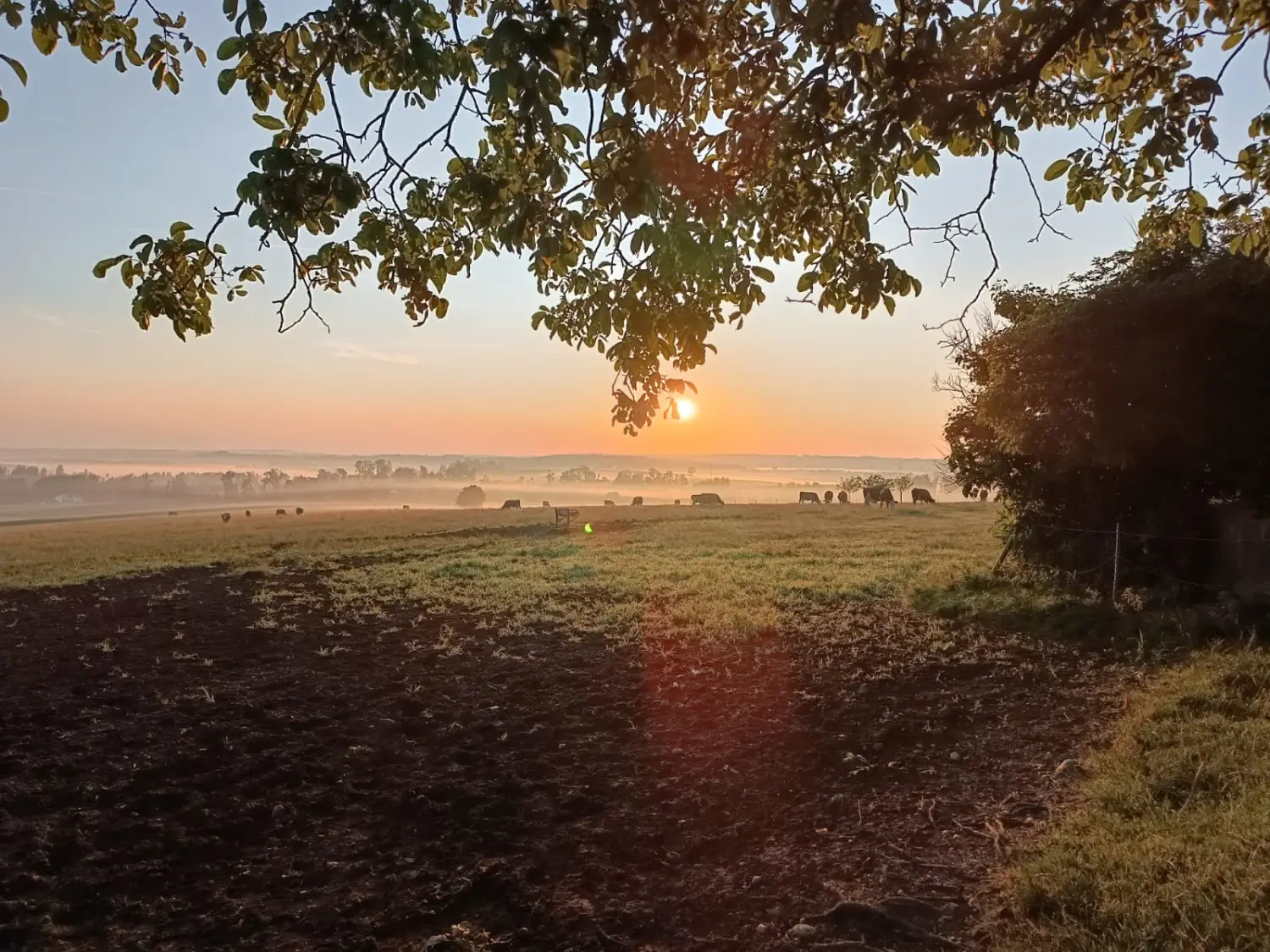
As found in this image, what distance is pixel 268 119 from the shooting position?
3.99 metres

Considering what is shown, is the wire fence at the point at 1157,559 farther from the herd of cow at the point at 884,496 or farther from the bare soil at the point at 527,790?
the herd of cow at the point at 884,496

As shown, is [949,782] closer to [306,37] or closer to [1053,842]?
[1053,842]

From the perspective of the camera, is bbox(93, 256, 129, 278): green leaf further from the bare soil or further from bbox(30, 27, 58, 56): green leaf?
the bare soil

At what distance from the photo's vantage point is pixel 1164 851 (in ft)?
14.7

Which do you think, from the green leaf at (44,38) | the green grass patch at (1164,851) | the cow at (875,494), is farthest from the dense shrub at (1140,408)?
the cow at (875,494)

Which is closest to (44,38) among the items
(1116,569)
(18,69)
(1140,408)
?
(18,69)

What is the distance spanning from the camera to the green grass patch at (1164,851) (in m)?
3.75

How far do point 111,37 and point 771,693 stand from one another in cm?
826

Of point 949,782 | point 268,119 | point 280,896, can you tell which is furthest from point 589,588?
point 268,119

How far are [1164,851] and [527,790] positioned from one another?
14.2 feet

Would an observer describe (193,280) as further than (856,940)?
Yes

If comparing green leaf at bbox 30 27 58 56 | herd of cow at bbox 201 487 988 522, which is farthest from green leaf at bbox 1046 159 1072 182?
herd of cow at bbox 201 487 988 522

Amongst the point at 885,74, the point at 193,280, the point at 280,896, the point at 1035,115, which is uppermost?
the point at 1035,115

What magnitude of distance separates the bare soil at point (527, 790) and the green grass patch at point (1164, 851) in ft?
1.25
